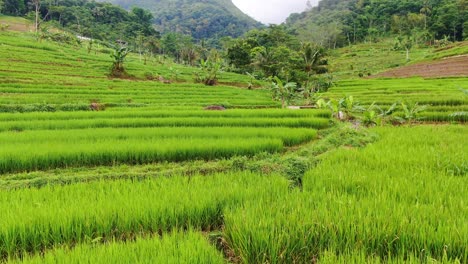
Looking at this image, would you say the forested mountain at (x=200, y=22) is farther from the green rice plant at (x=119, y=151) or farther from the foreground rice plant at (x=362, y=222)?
the foreground rice plant at (x=362, y=222)

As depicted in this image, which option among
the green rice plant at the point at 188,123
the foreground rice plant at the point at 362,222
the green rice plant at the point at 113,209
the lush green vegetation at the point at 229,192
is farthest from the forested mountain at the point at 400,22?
the green rice plant at the point at 113,209

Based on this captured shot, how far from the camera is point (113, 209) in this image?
3.18 m

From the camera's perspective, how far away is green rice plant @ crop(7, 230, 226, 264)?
221cm

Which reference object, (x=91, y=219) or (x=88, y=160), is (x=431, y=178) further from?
(x=88, y=160)

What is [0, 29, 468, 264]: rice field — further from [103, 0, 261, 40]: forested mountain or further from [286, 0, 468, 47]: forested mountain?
[103, 0, 261, 40]: forested mountain

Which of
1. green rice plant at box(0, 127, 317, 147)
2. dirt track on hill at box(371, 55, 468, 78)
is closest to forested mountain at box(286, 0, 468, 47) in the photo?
dirt track on hill at box(371, 55, 468, 78)

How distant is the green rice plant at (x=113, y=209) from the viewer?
2.88 meters

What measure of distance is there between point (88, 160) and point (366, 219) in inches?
205

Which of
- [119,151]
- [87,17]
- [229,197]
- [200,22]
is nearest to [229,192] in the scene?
[229,197]

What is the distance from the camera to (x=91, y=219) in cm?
305

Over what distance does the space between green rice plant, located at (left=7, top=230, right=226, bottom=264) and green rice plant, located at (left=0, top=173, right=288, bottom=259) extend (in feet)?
0.83

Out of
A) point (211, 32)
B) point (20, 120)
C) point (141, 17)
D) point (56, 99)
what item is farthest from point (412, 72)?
point (211, 32)

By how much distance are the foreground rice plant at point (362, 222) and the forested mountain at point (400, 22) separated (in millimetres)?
58082

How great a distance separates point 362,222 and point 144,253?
1.74 meters
